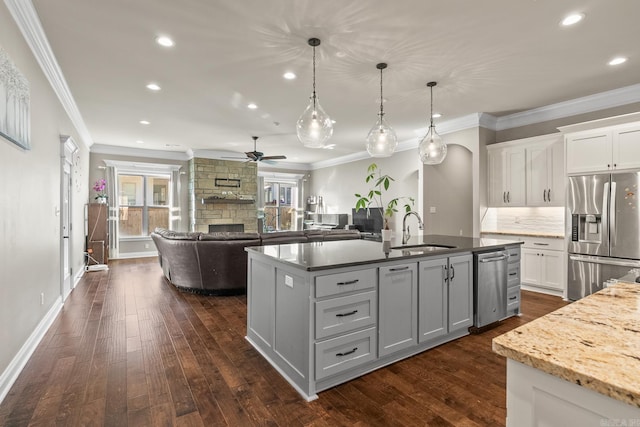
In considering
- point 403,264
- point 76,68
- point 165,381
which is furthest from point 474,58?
point 76,68

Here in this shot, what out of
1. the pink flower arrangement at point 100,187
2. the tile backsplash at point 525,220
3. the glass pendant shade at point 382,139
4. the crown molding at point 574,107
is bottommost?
the tile backsplash at point 525,220

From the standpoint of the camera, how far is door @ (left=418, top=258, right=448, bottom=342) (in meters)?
2.73

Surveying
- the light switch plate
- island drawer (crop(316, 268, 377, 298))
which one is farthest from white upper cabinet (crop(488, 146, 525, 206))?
the light switch plate

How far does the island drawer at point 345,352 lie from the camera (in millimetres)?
2174

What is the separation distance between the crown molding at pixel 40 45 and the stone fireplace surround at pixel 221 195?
150 inches

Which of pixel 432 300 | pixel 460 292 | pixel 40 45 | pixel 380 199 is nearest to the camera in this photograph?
pixel 432 300

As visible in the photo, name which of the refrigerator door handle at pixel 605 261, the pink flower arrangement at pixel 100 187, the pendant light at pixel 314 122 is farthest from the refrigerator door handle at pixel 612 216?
the pink flower arrangement at pixel 100 187

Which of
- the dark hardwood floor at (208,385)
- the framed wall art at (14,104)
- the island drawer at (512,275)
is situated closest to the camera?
the dark hardwood floor at (208,385)

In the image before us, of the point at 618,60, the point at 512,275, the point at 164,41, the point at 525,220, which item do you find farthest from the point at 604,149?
the point at 164,41

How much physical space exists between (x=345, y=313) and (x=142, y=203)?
319 inches

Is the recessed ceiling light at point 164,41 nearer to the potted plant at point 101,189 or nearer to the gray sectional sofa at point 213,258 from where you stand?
the gray sectional sofa at point 213,258

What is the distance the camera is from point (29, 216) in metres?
2.84

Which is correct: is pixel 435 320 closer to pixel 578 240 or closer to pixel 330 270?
pixel 330 270

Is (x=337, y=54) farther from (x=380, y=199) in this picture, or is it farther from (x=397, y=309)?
(x=380, y=199)
